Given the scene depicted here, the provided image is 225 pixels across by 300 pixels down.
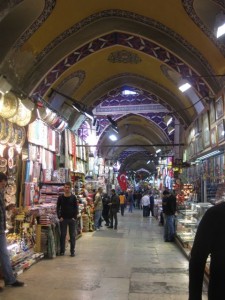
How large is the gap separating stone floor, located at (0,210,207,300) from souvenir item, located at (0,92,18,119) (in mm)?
2547

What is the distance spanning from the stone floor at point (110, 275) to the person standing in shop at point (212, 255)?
311 centimetres

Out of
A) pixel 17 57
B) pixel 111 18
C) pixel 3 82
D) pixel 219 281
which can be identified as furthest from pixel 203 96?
pixel 219 281

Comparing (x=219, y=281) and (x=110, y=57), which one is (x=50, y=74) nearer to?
(x=110, y=57)

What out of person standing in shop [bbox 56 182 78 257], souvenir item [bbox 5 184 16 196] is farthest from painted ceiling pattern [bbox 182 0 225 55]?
souvenir item [bbox 5 184 16 196]

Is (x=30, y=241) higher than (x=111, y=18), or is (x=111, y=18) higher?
(x=111, y=18)

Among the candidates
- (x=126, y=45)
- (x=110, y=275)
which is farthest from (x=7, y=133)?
(x=126, y=45)

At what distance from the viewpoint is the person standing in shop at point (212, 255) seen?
71.0 inches

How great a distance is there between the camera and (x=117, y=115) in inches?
686

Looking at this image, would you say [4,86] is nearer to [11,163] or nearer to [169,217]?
[11,163]

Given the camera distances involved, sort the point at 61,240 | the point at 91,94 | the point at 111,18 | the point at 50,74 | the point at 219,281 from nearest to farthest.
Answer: the point at 219,281, the point at 61,240, the point at 111,18, the point at 50,74, the point at 91,94

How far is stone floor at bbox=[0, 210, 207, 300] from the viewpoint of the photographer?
15.9 feet

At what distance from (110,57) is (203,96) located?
9.57 ft

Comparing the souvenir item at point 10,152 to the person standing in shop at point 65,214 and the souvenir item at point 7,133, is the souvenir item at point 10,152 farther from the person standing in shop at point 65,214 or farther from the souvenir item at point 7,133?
the person standing in shop at point 65,214

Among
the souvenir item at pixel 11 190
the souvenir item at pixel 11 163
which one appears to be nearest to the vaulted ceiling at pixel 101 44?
the souvenir item at pixel 11 163
